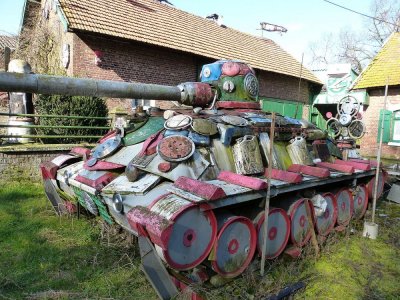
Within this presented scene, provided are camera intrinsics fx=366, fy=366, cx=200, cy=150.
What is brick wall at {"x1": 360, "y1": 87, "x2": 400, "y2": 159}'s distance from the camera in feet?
43.7

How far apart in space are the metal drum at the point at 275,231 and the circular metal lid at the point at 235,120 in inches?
43.2

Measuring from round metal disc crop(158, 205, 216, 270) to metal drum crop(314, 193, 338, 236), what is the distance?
87.1 inches

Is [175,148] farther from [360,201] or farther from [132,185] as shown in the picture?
[360,201]

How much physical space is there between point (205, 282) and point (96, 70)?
344 inches

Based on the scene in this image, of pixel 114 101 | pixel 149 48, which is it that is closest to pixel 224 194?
pixel 114 101

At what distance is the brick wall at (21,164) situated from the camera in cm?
740

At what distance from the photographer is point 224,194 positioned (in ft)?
11.1

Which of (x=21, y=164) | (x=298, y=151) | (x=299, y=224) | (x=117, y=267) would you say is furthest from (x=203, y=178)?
(x=21, y=164)

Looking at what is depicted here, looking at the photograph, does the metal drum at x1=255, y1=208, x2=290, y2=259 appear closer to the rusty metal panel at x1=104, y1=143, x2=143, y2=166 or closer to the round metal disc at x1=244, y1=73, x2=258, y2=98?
the rusty metal panel at x1=104, y1=143, x2=143, y2=166

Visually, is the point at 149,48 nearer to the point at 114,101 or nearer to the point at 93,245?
the point at 114,101

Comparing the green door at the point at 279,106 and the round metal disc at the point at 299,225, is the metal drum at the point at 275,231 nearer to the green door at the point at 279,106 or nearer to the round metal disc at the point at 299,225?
the round metal disc at the point at 299,225

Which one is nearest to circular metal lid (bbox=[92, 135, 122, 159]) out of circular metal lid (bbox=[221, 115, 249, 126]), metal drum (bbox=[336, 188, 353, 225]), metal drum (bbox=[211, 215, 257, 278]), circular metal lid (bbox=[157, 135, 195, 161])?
circular metal lid (bbox=[157, 135, 195, 161])

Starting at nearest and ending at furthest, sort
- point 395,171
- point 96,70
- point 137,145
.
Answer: point 137,145 < point 395,171 < point 96,70

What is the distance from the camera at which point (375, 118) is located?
46.1 ft
